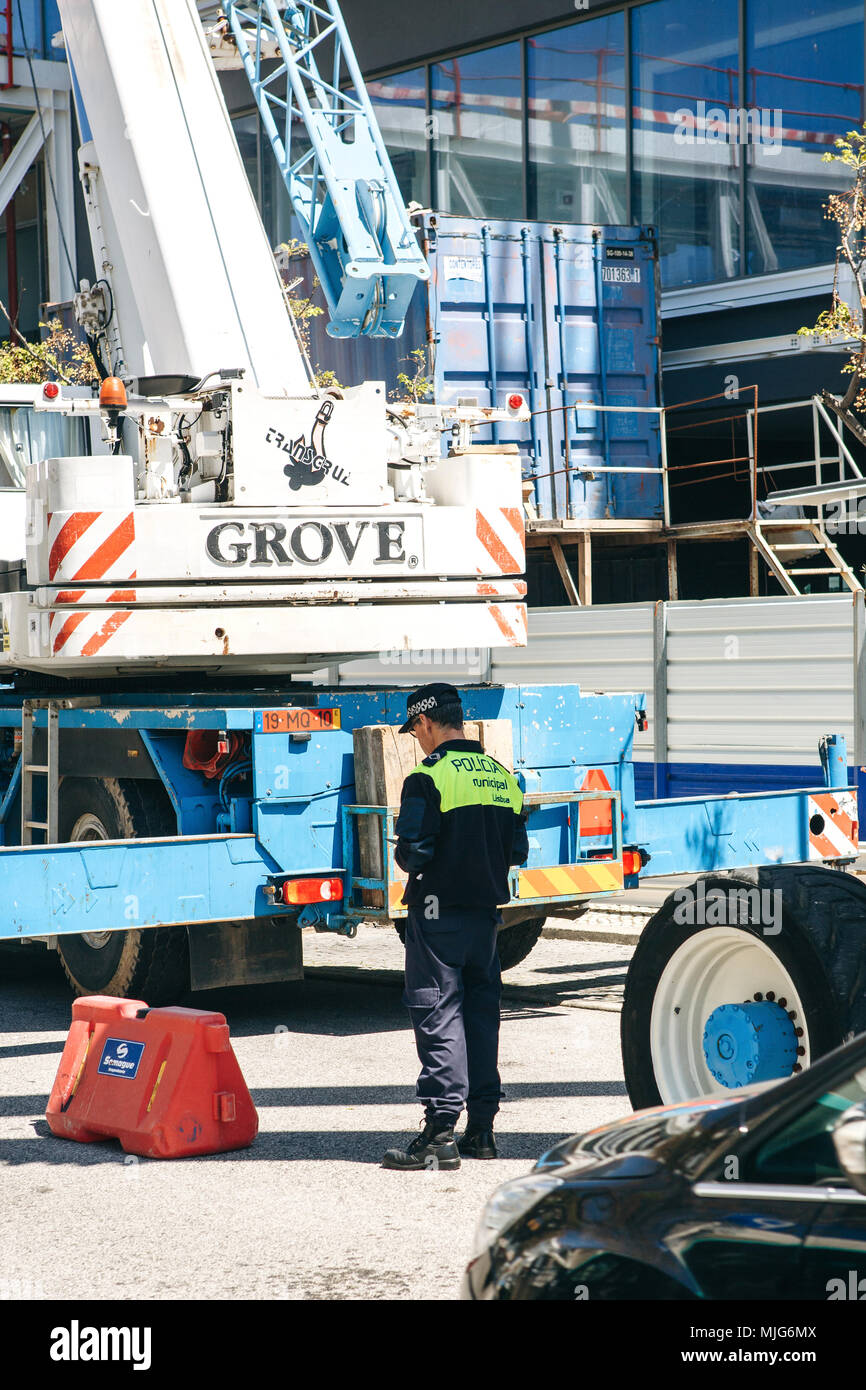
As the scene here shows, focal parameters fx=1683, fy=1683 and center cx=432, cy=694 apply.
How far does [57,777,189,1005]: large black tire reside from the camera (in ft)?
31.1

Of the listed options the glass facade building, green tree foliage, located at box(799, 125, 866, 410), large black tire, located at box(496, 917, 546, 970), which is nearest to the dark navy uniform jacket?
large black tire, located at box(496, 917, 546, 970)

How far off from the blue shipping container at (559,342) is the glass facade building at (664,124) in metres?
1.79

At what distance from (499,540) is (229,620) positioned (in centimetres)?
167

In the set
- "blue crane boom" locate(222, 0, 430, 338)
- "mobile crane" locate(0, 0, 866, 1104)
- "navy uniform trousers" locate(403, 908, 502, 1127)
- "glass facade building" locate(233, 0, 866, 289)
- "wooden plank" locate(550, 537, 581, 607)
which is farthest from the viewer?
"glass facade building" locate(233, 0, 866, 289)

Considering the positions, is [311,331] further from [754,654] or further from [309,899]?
[309,899]

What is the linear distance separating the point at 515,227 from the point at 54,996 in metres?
11.1

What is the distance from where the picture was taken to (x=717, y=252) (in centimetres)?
2044

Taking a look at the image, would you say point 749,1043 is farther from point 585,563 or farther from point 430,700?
point 585,563

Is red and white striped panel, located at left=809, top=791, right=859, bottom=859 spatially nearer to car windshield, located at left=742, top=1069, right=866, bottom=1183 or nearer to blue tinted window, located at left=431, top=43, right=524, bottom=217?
car windshield, located at left=742, top=1069, right=866, bottom=1183

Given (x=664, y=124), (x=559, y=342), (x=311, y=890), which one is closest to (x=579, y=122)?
(x=664, y=124)

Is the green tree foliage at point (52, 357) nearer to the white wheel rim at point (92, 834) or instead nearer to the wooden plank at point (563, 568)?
the wooden plank at point (563, 568)

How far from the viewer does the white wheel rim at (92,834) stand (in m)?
9.79

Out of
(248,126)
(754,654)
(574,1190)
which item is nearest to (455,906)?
Result: (574,1190)

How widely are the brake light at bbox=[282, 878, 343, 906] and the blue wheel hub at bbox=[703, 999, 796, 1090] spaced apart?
2.78 metres
